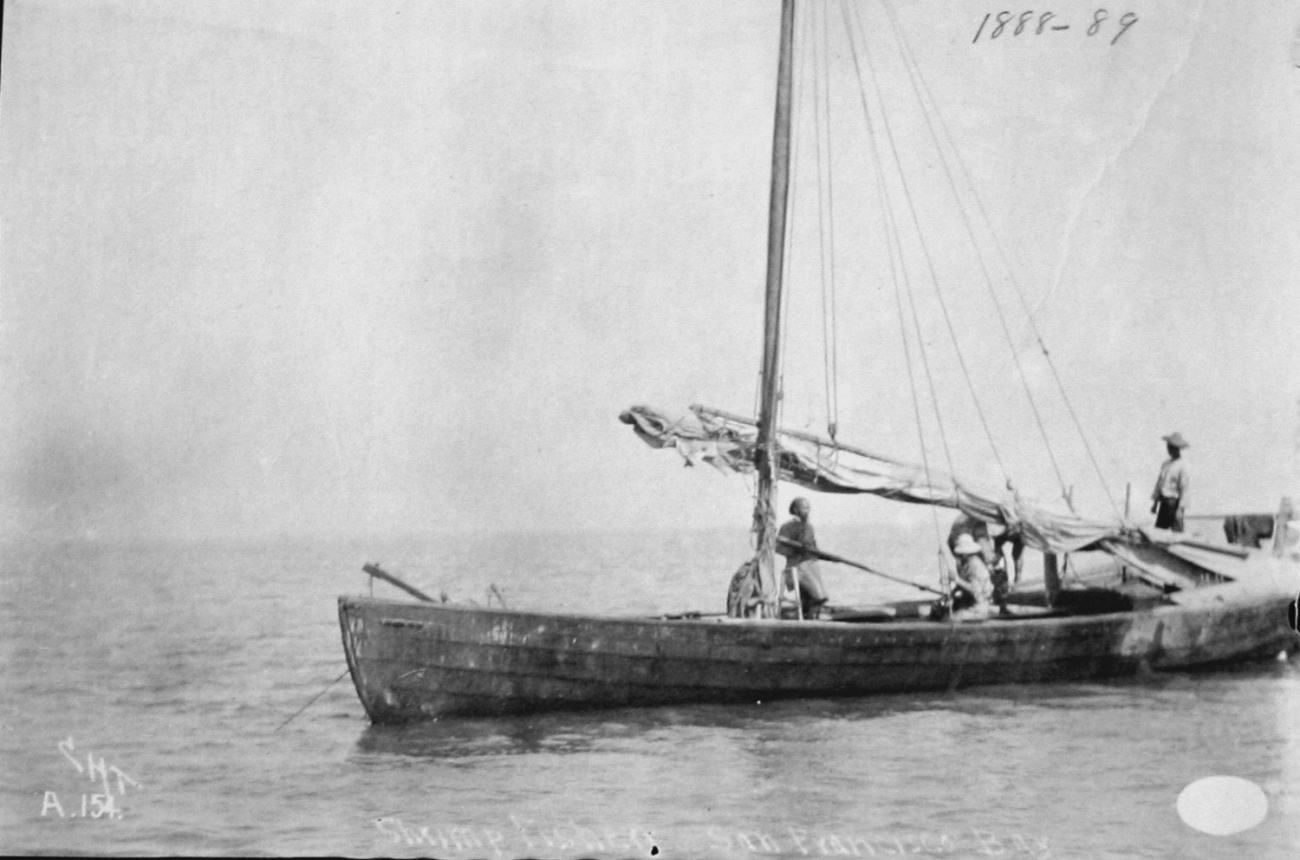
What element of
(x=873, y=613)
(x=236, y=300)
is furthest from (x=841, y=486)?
(x=236, y=300)

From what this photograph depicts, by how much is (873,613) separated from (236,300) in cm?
620

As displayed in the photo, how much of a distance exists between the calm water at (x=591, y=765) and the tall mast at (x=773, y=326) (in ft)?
4.36

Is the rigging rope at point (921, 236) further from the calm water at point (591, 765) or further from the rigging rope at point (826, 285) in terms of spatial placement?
the calm water at point (591, 765)

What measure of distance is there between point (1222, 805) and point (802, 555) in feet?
12.5

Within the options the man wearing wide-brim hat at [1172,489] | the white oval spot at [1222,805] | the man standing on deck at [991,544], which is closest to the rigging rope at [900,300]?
the man standing on deck at [991,544]

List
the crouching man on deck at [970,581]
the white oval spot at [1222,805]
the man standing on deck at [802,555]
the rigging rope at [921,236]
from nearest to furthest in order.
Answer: the white oval spot at [1222,805], the rigging rope at [921,236], the man standing on deck at [802,555], the crouching man on deck at [970,581]

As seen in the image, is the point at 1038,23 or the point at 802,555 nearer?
the point at 1038,23

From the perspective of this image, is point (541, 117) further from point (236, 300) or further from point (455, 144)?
point (236, 300)

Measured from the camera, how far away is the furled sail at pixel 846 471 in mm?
11117

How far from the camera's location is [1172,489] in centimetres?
1251

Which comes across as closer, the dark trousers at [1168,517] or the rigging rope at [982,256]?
the rigging rope at [982,256]

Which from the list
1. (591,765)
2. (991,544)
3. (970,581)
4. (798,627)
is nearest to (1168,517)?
(991,544)

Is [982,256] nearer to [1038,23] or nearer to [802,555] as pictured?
[1038,23]

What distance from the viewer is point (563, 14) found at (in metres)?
10.6
